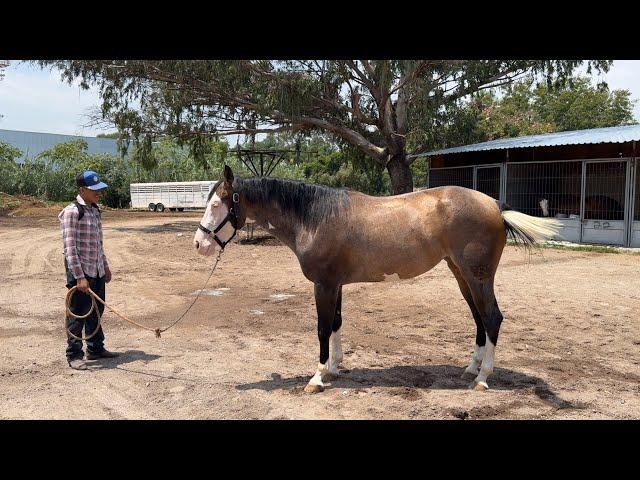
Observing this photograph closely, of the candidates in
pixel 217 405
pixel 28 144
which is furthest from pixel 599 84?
pixel 28 144

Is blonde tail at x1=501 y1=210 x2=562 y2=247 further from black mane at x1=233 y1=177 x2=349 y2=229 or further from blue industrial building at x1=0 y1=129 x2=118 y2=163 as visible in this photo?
blue industrial building at x1=0 y1=129 x2=118 y2=163

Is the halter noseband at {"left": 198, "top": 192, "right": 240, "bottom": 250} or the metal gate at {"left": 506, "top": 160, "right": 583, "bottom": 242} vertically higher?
the metal gate at {"left": 506, "top": 160, "right": 583, "bottom": 242}

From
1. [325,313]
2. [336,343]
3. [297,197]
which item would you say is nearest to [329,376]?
[336,343]

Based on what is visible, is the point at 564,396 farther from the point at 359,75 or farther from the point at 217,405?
the point at 359,75

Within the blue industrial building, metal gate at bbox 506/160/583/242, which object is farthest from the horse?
the blue industrial building

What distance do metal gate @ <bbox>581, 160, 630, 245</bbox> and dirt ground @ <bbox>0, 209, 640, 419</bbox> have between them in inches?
168

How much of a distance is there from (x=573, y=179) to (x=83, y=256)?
1561 cm

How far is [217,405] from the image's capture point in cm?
418

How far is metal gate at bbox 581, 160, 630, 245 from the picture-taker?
14859mm

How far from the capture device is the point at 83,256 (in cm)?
526

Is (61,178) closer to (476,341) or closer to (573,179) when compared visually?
(573,179)

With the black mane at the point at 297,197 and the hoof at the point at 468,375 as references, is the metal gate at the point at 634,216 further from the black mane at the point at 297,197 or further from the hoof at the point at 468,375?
the black mane at the point at 297,197

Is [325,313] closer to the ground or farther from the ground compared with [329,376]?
farther from the ground

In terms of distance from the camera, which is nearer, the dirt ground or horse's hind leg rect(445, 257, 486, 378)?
the dirt ground
